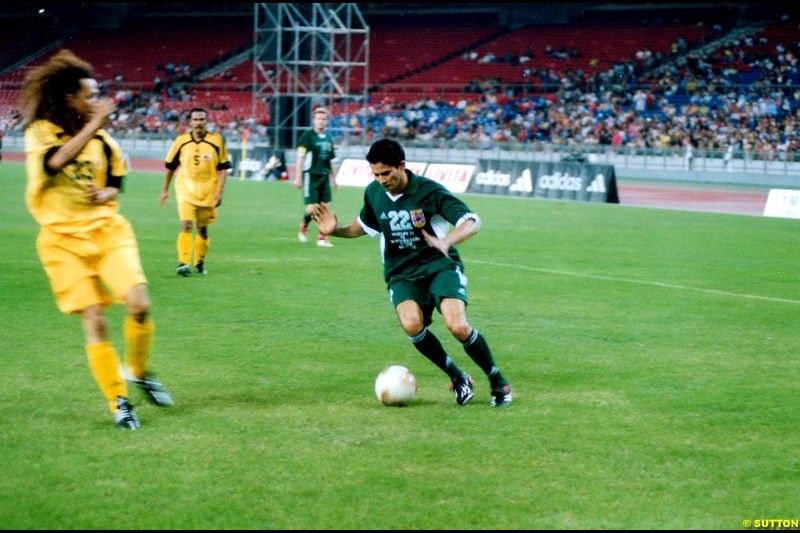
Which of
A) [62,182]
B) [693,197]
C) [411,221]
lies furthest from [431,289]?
[693,197]

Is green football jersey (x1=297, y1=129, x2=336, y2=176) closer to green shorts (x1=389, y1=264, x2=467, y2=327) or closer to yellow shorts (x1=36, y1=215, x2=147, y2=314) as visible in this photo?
green shorts (x1=389, y1=264, x2=467, y2=327)

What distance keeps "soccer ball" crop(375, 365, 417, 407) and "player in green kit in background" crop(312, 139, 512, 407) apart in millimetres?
314

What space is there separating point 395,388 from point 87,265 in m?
2.13

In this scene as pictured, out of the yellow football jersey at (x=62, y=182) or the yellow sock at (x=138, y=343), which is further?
the yellow sock at (x=138, y=343)

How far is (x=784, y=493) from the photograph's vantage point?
5883mm

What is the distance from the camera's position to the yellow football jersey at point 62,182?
6.98 m

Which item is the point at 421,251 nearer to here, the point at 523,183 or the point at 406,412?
the point at 406,412

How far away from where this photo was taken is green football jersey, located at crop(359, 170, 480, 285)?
796 centimetres

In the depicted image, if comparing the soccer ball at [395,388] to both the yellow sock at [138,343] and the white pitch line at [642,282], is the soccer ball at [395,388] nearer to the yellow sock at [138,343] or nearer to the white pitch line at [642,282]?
the yellow sock at [138,343]

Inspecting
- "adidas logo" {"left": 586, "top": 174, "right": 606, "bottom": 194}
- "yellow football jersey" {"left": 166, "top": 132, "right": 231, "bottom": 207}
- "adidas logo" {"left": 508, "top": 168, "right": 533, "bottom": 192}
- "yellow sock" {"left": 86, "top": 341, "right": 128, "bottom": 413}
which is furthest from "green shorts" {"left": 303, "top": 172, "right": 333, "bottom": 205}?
"adidas logo" {"left": 508, "top": 168, "right": 533, "bottom": 192}

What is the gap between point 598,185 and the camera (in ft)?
101

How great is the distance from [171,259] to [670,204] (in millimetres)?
17931

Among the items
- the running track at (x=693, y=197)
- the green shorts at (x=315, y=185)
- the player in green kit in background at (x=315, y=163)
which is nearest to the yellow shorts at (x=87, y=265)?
the player in green kit in background at (x=315, y=163)

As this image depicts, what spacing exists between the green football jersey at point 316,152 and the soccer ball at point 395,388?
38.9 ft
